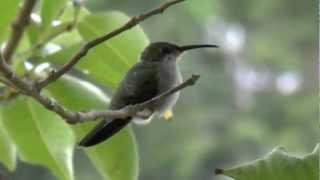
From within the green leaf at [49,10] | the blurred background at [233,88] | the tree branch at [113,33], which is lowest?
the blurred background at [233,88]

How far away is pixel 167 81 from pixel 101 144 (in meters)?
0.15

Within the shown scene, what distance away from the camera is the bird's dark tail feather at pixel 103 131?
1042mm

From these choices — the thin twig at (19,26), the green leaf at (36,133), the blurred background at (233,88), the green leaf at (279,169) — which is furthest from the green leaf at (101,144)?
the blurred background at (233,88)

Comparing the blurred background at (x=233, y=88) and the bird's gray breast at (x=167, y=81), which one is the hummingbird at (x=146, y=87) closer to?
the bird's gray breast at (x=167, y=81)

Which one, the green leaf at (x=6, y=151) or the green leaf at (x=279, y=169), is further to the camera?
the green leaf at (x=6, y=151)

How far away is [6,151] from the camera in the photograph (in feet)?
3.82

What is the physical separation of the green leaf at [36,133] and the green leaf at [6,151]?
0.02 m

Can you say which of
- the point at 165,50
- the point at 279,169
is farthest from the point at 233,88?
the point at 279,169

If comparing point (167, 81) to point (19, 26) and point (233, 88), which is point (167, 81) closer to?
point (19, 26)

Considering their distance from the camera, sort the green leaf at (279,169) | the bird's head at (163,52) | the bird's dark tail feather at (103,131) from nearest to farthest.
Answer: the green leaf at (279,169)
the bird's dark tail feather at (103,131)
the bird's head at (163,52)

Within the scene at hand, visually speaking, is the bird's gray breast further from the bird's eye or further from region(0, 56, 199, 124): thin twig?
region(0, 56, 199, 124): thin twig

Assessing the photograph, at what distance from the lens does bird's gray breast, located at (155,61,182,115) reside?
112 centimetres

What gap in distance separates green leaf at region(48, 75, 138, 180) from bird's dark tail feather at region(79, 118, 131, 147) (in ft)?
0.16

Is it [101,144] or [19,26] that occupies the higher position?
[19,26]
